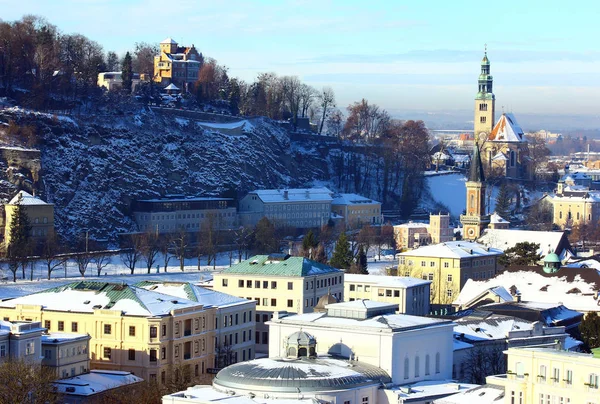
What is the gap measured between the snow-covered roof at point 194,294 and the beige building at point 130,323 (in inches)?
58.2

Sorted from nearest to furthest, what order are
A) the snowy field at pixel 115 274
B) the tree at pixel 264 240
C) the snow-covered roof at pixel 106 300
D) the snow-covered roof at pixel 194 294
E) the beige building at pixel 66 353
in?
the beige building at pixel 66 353
the snow-covered roof at pixel 106 300
the snow-covered roof at pixel 194 294
the snowy field at pixel 115 274
the tree at pixel 264 240

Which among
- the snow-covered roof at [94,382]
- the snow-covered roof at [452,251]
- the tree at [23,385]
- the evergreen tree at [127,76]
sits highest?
the evergreen tree at [127,76]

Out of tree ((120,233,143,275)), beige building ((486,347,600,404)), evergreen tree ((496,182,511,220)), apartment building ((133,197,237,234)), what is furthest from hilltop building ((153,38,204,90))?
beige building ((486,347,600,404))

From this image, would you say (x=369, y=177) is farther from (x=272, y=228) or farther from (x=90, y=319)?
(x=90, y=319)

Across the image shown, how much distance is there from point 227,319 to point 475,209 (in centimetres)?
6493

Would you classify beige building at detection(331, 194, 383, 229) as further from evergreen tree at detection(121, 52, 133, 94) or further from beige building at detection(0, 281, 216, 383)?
beige building at detection(0, 281, 216, 383)

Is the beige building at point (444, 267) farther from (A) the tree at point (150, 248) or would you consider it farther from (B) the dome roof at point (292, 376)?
(B) the dome roof at point (292, 376)

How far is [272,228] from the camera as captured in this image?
136 metres

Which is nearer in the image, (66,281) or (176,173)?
(66,281)

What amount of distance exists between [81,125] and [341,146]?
162 ft

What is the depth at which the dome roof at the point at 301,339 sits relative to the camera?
61.8m

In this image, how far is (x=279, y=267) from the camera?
8838cm

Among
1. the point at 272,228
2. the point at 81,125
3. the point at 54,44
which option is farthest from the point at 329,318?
the point at 54,44

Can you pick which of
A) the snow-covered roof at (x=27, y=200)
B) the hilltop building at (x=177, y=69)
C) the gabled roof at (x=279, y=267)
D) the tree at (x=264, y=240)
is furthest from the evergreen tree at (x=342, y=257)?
the hilltop building at (x=177, y=69)
